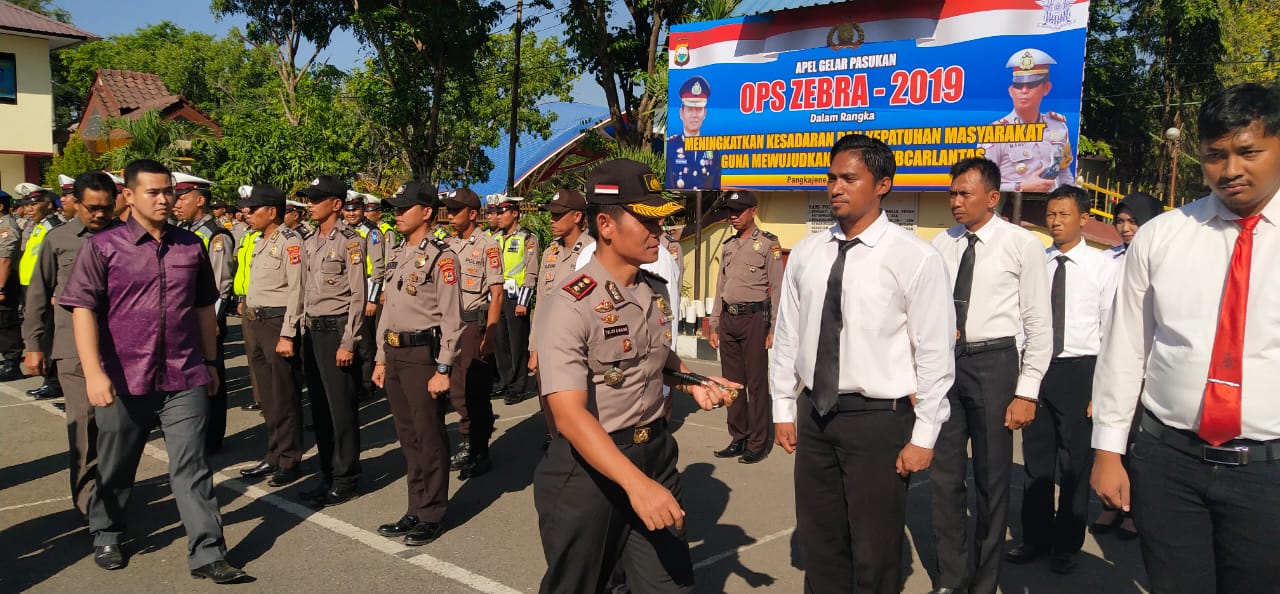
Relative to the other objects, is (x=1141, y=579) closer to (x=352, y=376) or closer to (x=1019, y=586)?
(x=1019, y=586)

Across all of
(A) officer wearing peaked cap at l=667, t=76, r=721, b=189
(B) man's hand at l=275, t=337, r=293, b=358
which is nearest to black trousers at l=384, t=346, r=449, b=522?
(B) man's hand at l=275, t=337, r=293, b=358

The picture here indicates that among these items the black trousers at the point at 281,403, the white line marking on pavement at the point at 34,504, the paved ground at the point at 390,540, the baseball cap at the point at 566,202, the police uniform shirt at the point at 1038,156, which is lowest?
the white line marking on pavement at the point at 34,504

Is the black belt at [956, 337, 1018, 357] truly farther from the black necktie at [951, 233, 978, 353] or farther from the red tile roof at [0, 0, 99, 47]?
the red tile roof at [0, 0, 99, 47]

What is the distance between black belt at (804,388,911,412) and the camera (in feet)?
11.1

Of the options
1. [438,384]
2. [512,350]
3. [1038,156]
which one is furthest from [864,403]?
[1038,156]

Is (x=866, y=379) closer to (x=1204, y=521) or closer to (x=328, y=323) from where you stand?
(x=1204, y=521)

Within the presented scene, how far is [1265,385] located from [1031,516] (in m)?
2.66

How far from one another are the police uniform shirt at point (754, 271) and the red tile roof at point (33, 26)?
99.1 ft

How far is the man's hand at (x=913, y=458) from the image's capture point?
3291 millimetres

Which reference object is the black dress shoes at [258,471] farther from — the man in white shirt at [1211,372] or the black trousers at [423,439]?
the man in white shirt at [1211,372]

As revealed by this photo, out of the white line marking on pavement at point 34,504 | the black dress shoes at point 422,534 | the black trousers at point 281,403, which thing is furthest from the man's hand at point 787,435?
the white line marking on pavement at point 34,504

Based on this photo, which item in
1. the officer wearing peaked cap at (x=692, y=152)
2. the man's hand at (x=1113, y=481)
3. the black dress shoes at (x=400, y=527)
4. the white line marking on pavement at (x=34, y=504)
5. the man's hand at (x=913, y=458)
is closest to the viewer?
the man's hand at (x=1113, y=481)

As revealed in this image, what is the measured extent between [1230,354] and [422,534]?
418cm

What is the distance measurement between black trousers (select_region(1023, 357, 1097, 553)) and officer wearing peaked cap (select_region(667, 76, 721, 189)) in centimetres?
794
